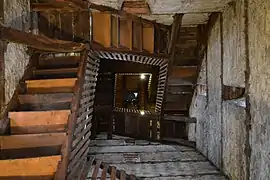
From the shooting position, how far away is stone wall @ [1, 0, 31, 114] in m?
2.26

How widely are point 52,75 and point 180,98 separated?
206 cm

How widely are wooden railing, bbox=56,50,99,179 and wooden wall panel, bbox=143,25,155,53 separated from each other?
0.71 meters

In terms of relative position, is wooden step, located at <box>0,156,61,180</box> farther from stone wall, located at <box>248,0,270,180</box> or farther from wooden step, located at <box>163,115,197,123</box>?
wooden step, located at <box>163,115,197,123</box>

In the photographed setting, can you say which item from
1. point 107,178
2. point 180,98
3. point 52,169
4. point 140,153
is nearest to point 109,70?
Result: point 180,98

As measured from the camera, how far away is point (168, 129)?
4.58 metres

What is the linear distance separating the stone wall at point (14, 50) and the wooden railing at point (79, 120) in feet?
1.75

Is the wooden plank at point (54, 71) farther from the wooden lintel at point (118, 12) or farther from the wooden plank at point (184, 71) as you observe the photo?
the wooden plank at point (184, 71)

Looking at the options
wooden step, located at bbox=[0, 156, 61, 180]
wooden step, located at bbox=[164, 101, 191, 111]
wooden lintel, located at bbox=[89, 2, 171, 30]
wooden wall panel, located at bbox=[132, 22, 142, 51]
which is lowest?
wooden step, located at bbox=[0, 156, 61, 180]

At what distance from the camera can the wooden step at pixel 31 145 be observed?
2.21 m

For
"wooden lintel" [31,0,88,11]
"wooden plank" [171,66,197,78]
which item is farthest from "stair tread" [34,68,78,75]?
"wooden plank" [171,66,197,78]

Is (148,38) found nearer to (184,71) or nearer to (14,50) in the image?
(184,71)

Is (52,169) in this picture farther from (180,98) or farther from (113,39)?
(180,98)

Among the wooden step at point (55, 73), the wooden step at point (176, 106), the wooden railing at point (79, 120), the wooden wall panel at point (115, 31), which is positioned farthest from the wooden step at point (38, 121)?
the wooden step at point (176, 106)

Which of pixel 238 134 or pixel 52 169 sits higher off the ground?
pixel 238 134
